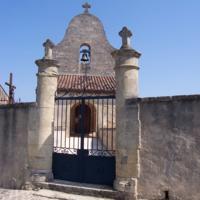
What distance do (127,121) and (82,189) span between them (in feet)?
6.98

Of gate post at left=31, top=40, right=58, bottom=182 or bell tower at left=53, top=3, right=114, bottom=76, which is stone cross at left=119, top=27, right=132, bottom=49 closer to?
gate post at left=31, top=40, right=58, bottom=182

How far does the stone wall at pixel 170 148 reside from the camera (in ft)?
20.5

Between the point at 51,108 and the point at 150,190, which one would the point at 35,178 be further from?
the point at 150,190

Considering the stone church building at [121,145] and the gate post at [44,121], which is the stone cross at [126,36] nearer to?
the stone church building at [121,145]

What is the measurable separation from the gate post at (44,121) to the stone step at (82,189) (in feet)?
0.91

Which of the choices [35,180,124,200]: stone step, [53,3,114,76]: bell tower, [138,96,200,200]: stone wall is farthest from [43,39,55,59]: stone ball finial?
[53,3,114,76]: bell tower

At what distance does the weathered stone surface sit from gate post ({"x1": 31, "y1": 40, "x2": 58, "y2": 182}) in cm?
857

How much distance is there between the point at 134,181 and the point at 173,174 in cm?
97

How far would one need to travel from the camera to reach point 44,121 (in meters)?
8.08

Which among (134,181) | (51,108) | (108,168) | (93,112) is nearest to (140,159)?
(134,181)

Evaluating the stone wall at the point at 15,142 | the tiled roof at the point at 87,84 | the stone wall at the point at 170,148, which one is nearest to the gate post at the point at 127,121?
the stone wall at the point at 170,148

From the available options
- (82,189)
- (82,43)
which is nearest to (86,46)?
(82,43)

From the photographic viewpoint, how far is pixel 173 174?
6391 mm

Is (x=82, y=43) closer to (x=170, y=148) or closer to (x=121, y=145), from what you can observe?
(x=121, y=145)
